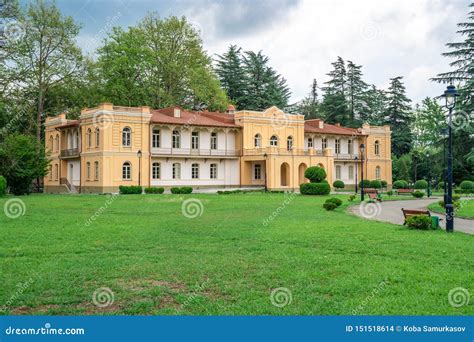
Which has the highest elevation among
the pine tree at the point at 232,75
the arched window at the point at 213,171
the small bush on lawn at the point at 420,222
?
the pine tree at the point at 232,75

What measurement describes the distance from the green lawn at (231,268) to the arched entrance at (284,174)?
32531 millimetres

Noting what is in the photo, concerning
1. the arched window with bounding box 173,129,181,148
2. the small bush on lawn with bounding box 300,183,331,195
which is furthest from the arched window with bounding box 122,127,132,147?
the small bush on lawn with bounding box 300,183,331,195

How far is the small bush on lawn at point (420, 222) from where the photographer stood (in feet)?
50.7

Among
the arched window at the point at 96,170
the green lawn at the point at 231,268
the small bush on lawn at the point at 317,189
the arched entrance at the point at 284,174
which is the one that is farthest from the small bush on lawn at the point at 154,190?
the green lawn at the point at 231,268

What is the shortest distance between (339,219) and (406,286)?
10.9 m

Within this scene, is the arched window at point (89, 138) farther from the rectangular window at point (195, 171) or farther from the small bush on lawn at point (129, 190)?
the rectangular window at point (195, 171)

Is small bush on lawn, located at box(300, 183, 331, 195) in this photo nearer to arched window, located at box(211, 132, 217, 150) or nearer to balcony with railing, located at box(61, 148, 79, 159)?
arched window, located at box(211, 132, 217, 150)

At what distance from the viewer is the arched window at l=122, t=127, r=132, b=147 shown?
4366 cm

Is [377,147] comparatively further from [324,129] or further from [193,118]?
[193,118]

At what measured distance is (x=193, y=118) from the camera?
4741 centimetres

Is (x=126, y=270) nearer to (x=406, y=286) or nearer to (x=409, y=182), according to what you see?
(x=406, y=286)

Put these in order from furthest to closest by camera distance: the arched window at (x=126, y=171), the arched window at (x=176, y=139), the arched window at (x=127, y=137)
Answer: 1. the arched window at (x=176, y=139)
2. the arched window at (x=127, y=137)
3. the arched window at (x=126, y=171)

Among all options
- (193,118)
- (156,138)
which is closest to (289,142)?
(193,118)

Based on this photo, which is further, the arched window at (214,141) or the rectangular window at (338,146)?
the rectangular window at (338,146)
